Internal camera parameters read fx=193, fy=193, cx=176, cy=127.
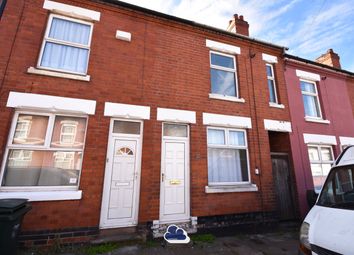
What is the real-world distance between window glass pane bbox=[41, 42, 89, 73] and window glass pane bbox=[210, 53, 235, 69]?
4.24 metres

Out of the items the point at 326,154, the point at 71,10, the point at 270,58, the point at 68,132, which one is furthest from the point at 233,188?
the point at 71,10

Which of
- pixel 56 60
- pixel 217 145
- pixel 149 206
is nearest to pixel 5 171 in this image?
pixel 56 60

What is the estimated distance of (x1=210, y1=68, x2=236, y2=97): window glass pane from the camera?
6.83 metres

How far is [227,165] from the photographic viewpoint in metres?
6.23

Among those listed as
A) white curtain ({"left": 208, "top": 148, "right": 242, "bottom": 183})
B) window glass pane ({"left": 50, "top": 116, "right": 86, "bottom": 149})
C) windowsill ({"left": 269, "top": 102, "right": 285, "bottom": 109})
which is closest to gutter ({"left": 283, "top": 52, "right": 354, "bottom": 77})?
windowsill ({"left": 269, "top": 102, "right": 285, "bottom": 109})

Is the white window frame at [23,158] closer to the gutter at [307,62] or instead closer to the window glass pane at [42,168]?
the window glass pane at [42,168]

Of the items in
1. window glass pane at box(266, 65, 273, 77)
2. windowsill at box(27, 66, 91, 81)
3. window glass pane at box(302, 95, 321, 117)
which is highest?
window glass pane at box(266, 65, 273, 77)

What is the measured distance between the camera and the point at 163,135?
5.70 m

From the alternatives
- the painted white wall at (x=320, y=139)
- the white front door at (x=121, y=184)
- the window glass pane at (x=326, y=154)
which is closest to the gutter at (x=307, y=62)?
the painted white wall at (x=320, y=139)

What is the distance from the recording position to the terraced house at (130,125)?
15.0ft

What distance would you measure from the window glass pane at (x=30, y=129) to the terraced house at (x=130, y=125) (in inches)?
0.9

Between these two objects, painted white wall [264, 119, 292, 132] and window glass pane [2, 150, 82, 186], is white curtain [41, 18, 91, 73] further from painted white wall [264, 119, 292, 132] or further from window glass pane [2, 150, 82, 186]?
painted white wall [264, 119, 292, 132]

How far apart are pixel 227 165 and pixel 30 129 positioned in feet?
18.2

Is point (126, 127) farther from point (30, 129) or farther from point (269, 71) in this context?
point (269, 71)
